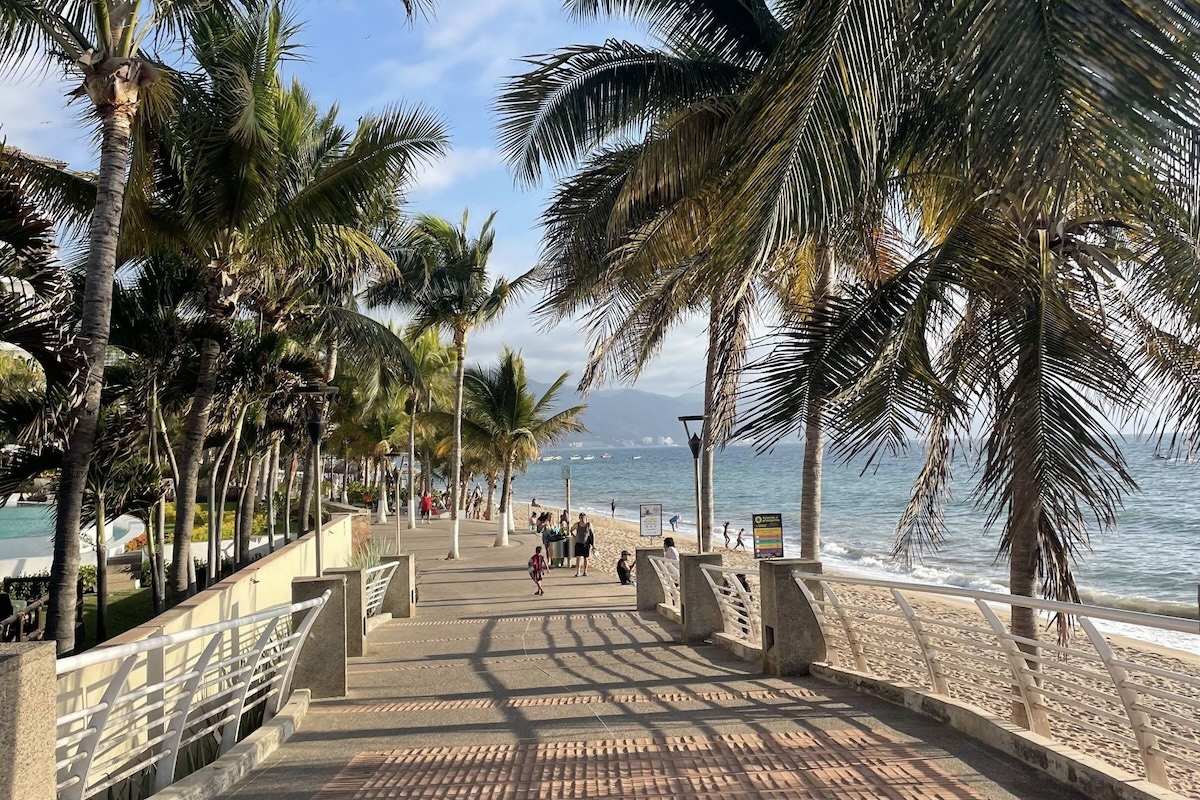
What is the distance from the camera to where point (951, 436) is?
972cm

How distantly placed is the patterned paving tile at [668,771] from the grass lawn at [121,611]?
1005 cm

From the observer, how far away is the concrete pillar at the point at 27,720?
322 centimetres

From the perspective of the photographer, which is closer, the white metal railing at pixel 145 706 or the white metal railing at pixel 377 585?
the white metal railing at pixel 145 706

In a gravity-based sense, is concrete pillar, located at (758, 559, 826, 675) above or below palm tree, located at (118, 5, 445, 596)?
below

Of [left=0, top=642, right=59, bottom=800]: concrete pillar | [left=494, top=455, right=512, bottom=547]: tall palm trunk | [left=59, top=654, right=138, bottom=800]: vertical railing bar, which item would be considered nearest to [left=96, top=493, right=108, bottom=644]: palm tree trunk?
[left=59, top=654, right=138, bottom=800]: vertical railing bar

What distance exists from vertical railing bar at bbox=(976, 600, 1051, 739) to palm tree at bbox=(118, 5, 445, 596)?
964 centimetres

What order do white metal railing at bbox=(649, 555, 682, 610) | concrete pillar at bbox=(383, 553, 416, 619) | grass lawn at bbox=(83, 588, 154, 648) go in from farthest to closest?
concrete pillar at bbox=(383, 553, 416, 619), grass lawn at bbox=(83, 588, 154, 648), white metal railing at bbox=(649, 555, 682, 610)

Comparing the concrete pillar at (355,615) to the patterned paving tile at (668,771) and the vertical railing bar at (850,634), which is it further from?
the vertical railing bar at (850,634)

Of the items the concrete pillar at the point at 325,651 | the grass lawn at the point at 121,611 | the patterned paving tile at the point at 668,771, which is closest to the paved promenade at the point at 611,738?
the patterned paving tile at the point at 668,771

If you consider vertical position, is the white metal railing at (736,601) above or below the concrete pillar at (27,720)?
below

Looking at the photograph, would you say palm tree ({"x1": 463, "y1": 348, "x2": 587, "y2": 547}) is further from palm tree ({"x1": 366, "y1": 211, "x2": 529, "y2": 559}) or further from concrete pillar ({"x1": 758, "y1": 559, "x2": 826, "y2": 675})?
concrete pillar ({"x1": 758, "y1": 559, "x2": 826, "y2": 675})

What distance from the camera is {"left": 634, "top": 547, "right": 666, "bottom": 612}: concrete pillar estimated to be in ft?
51.8

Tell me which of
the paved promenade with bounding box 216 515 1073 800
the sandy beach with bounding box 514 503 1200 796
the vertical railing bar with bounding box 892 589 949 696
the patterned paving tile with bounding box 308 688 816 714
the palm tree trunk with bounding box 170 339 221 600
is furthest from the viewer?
the palm tree trunk with bounding box 170 339 221 600

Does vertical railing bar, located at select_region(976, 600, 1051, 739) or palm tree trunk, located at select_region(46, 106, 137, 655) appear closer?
vertical railing bar, located at select_region(976, 600, 1051, 739)
